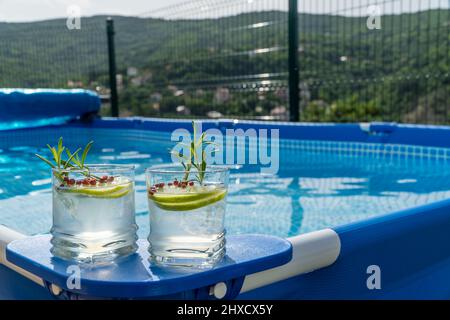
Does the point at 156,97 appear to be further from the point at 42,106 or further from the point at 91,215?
the point at 91,215

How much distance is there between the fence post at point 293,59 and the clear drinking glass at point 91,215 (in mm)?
6106

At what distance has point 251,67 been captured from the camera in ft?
28.1

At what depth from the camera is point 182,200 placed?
3.30 ft

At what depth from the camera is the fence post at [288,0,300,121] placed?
7051 millimetres

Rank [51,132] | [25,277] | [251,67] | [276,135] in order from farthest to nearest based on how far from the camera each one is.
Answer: [251,67] → [51,132] → [276,135] → [25,277]

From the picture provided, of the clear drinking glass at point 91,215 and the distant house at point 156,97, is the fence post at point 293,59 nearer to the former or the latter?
the distant house at point 156,97

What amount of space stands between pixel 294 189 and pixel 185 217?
8.85 feet

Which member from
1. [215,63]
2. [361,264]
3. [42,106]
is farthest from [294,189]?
[215,63]

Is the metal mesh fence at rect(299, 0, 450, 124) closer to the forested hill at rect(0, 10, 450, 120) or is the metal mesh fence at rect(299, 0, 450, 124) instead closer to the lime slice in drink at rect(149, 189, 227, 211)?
the forested hill at rect(0, 10, 450, 120)

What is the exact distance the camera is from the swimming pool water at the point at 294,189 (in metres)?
2.79

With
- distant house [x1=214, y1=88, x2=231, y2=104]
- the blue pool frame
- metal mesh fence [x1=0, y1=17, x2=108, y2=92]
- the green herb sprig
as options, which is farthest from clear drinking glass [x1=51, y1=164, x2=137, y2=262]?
metal mesh fence [x1=0, y1=17, x2=108, y2=92]
